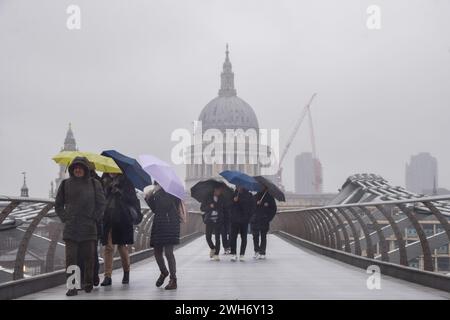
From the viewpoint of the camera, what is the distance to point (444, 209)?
476 inches

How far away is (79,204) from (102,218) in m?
0.92

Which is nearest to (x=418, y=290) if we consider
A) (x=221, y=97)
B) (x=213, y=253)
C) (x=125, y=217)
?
(x=125, y=217)

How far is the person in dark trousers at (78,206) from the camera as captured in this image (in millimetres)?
10453

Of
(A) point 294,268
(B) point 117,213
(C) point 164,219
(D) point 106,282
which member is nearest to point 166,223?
(C) point 164,219

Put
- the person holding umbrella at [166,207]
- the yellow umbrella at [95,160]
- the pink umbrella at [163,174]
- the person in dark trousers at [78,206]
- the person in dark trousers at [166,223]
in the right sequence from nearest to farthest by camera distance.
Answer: the person in dark trousers at [78,206] → the yellow umbrella at [95,160] → the pink umbrella at [163,174] → the person holding umbrella at [166,207] → the person in dark trousers at [166,223]

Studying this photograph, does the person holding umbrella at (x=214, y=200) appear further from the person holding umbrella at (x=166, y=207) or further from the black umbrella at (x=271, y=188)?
the person holding umbrella at (x=166, y=207)

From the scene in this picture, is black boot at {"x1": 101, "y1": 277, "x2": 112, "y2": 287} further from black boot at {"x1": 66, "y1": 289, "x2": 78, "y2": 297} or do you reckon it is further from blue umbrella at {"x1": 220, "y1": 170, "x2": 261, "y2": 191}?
blue umbrella at {"x1": 220, "y1": 170, "x2": 261, "y2": 191}

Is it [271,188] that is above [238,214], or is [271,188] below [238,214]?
above

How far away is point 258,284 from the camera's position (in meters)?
12.4

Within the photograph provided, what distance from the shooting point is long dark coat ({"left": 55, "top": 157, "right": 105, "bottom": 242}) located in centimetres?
1045

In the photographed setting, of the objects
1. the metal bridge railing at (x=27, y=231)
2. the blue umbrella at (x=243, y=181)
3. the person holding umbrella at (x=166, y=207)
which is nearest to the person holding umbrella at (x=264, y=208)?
the blue umbrella at (x=243, y=181)

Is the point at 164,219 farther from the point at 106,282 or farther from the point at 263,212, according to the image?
the point at 263,212

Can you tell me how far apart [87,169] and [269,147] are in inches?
6636

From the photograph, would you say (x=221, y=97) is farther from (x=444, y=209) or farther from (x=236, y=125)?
(x=444, y=209)
